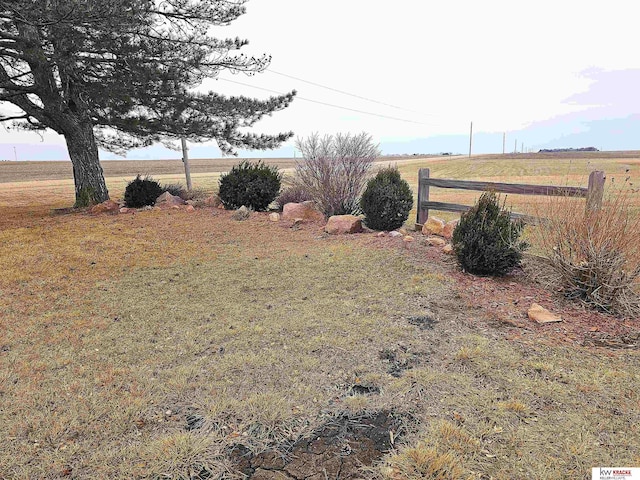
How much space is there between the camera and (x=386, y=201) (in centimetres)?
705

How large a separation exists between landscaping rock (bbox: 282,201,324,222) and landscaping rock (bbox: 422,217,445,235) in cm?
224

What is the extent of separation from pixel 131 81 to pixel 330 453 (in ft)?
29.1

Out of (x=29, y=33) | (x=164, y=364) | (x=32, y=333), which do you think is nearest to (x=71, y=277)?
(x=32, y=333)

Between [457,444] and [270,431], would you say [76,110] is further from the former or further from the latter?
[457,444]

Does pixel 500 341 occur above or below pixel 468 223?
below

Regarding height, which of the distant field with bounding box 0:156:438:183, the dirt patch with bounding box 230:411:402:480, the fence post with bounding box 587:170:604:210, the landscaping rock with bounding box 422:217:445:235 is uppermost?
the distant field with bounding box 0:156:438:183

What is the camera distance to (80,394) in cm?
271

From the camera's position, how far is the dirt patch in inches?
80.4

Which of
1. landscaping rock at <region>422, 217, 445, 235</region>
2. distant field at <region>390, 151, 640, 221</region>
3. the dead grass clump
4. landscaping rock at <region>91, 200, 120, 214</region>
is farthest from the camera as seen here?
landscaping rock at <region>91, 200, 120, 214</region>

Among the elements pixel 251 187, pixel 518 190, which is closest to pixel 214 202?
pixel 251 187

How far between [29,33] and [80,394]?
8.79 metres

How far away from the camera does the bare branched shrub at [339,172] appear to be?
842 centimetres
